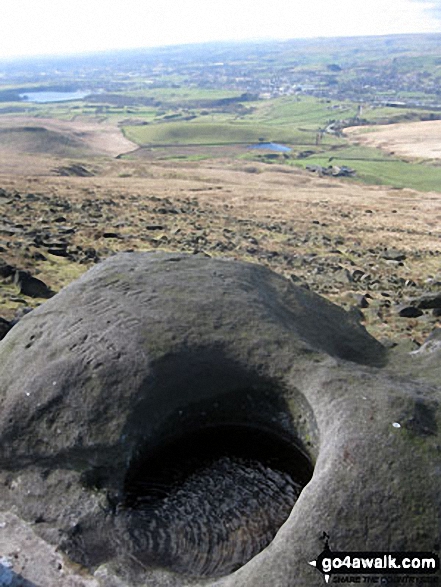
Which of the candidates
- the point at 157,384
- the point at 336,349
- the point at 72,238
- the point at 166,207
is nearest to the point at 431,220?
the point at 166,207

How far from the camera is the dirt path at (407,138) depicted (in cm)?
15162

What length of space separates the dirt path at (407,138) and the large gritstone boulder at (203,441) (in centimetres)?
13952

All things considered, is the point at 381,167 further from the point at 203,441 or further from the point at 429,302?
the point at 203,441

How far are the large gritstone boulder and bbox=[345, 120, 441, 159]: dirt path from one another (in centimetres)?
13952

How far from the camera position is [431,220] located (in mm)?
63750

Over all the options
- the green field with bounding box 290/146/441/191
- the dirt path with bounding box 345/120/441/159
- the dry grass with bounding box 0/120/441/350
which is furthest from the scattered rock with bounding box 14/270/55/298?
the dirt path with bounding box 345/120/441/159

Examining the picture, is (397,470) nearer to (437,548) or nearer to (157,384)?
(437,548)

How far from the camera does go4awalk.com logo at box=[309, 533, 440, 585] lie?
10.1 meters

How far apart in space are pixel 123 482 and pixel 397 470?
6056mm

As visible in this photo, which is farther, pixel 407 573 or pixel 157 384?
pixel 157 384

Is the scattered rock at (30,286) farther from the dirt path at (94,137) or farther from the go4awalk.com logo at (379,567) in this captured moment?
the dirt path at (94,137)

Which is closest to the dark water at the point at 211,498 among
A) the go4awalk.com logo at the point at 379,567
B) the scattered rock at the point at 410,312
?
the go4awalk.com logo at the point at 379,567

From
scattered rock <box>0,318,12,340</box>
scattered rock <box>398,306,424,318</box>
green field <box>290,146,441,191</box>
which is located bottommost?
green field <box>290,146,441,191</box>

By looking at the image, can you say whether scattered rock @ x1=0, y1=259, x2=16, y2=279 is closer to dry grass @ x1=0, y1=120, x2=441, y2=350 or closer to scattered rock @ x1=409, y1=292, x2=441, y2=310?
dry grass @ x1=0, y1=120, x2=441, y2=350
